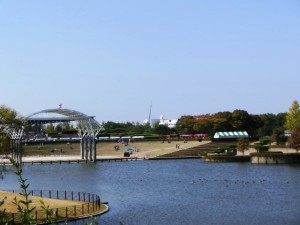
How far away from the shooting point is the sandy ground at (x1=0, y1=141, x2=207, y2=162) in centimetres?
14062

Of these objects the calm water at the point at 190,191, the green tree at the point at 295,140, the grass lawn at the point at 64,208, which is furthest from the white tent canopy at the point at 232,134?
the grass lawn at the point at 64,208

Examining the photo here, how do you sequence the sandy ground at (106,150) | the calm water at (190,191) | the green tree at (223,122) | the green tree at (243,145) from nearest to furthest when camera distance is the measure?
1. the calm water at (190,191)
2. the green tree at (243,145)
3. the sandy ground at (106,150)
4. the green tree at (223,122)

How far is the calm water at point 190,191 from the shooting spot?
4545 cm

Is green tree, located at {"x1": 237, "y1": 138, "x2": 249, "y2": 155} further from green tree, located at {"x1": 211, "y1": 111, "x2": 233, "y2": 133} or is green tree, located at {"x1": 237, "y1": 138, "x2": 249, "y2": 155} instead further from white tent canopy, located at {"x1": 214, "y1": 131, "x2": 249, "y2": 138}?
green tree, located at {"x1": 211, "y1": 111, "x2": 233, "y2": 133}

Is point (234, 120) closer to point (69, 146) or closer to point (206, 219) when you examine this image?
point (69, 146)

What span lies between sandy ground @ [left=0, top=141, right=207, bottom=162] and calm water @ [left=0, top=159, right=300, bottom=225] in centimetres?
3687

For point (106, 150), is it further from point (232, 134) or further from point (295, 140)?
point (295, 140)

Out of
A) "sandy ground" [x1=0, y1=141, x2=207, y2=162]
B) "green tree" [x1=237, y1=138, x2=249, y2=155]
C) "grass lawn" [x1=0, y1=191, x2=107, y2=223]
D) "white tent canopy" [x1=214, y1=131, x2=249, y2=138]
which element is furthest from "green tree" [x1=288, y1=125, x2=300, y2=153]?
"grass lawn" [x1=0, y1=191, x2=107, y2=223]

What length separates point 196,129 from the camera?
650 ft

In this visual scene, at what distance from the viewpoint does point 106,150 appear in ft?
→ 513

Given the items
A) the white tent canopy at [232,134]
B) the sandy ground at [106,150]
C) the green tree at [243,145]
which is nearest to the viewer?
the green tree at [243,145]

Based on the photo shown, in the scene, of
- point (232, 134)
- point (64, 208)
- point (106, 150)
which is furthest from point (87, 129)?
point (64, 208)

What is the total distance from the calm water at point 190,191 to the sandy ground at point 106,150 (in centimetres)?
3687

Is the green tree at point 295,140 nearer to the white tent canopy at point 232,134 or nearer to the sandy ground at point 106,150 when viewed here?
the sandy ground at point 106,150
